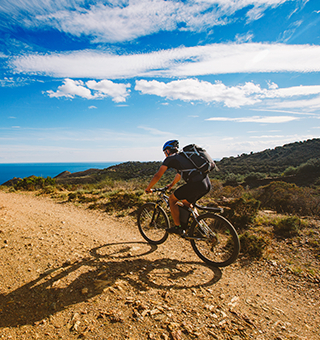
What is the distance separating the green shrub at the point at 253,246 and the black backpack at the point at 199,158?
2460mm

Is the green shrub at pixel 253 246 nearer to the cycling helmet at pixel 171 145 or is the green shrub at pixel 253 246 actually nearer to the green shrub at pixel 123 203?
the cycling helmet at pixel 171 145

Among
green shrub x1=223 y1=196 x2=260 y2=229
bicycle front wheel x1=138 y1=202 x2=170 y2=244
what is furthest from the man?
green shrub x1=223 y1=196 x2=260 y2=229

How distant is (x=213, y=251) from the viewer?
4984mm

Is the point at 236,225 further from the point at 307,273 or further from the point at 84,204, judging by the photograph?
the point at 84,204

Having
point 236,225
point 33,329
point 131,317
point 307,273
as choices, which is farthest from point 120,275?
point 236,225

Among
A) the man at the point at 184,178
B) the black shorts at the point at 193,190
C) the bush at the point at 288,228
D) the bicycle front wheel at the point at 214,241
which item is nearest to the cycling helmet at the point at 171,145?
the man at the point at 184,178

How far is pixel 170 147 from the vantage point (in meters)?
4.52

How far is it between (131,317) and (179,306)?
29.1 inches

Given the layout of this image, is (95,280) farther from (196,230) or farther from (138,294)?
(196,230)

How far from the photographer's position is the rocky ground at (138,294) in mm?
2521

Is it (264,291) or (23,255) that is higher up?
(23,255)

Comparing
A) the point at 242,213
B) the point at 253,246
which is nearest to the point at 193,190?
the point at 253,246

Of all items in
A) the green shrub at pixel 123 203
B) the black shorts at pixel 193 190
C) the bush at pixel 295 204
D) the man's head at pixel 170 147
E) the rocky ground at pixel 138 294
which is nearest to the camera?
the rocky ground at pixel 138 294

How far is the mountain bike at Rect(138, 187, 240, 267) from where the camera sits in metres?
4.30
